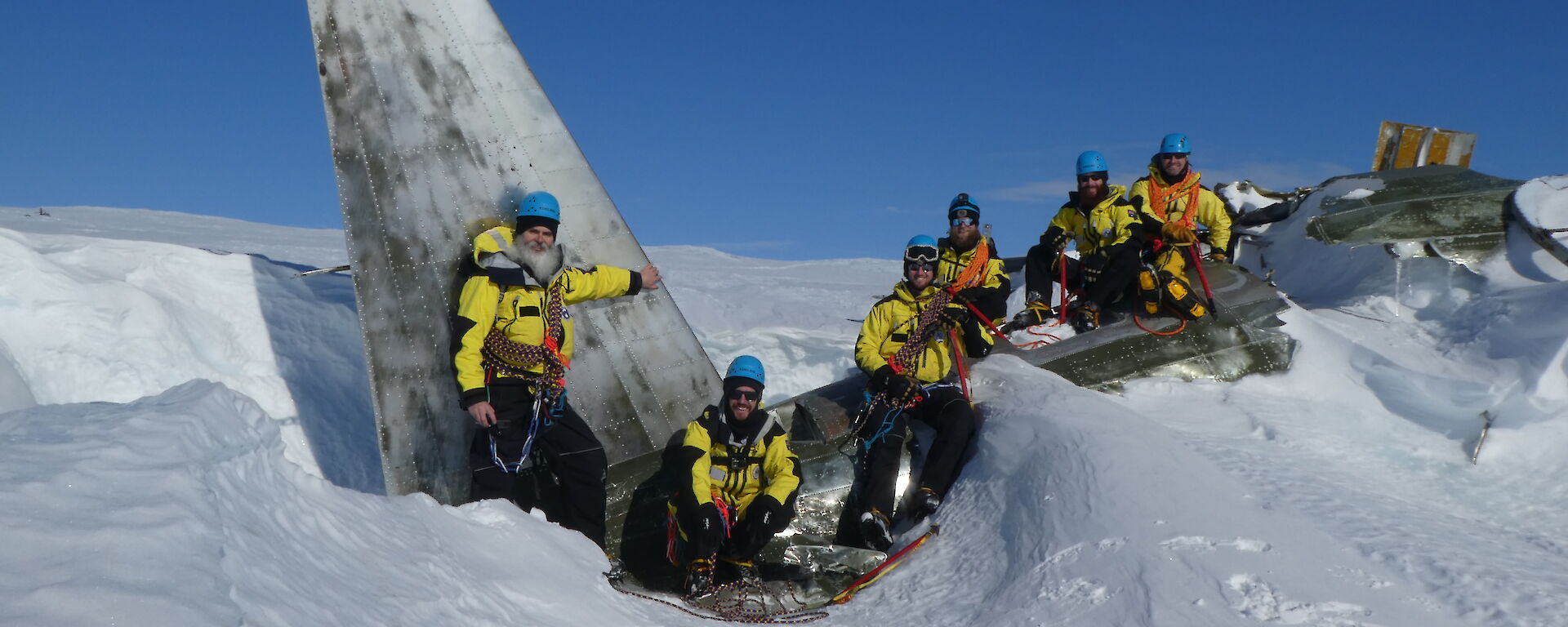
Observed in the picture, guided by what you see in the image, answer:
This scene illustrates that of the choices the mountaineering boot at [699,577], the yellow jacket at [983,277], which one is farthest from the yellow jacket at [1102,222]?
the mountaineering boot at [699,577]

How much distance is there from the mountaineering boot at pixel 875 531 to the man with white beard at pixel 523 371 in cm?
134

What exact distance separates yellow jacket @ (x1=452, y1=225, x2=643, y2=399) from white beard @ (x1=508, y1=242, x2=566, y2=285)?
4 cm

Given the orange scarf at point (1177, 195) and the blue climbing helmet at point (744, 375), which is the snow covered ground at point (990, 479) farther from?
the blue climbing helmet at point (744, 375)

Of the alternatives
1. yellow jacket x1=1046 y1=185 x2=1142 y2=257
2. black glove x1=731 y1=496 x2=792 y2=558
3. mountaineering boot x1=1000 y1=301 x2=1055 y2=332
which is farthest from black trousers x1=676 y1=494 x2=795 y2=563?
yellow jacket x1=1046 y1=185 x2=1142 y2=257

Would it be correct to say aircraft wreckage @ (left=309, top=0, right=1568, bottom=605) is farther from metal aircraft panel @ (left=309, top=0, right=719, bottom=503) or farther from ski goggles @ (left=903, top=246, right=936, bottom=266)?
ski goggles @ (left=903, top=246, right=936, bottom=266)

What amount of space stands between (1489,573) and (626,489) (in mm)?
3827

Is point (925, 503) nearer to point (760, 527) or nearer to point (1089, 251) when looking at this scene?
point (760, 527)

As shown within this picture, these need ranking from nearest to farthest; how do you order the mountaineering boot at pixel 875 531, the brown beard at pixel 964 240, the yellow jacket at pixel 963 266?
the mountaineering boot at pixel 875 531, the yellow jacket at pixel 963 266, the brown beard at pixel 964 240

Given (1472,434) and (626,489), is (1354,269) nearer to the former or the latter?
(1472,434)

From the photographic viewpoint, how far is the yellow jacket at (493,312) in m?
5.21

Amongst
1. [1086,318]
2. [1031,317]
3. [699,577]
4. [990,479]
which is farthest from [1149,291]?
[699,577]

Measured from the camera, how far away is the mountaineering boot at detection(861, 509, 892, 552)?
517 cm

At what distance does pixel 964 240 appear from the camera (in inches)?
256

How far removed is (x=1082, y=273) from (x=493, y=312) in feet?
12.8
